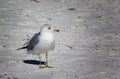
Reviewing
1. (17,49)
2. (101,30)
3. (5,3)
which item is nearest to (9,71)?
(17,49)

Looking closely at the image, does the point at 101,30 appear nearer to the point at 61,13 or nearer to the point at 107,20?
the point at 107,20

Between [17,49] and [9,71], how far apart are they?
5.56 feet

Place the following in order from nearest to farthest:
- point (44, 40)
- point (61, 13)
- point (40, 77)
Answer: point (40, 77)
point (44, 40)
point (61, 13)

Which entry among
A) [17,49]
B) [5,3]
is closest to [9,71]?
[17,49]

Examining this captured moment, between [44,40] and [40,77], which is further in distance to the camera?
[44,40]

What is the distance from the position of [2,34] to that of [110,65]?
414 cm

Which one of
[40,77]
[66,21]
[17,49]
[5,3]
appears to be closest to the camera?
[40,77]

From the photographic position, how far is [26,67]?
11.2 metres

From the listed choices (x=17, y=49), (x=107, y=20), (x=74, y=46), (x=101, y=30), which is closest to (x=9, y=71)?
(x=17, y=49)

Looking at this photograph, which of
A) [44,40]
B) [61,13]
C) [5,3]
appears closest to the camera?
[44,40]

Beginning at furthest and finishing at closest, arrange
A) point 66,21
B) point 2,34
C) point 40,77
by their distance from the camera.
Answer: point 66,21, point 2,34, point 40,77

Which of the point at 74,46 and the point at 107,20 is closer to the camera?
the point at 74,46

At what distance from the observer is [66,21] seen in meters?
16.0

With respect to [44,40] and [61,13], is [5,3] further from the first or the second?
[44,40]
